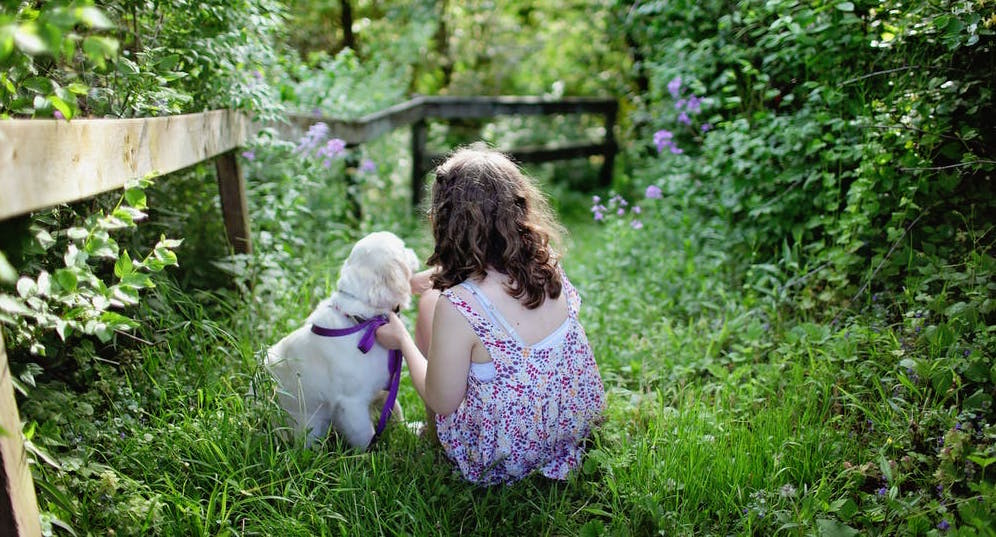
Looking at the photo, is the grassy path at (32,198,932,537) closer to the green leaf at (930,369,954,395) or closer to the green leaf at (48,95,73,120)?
the green leaf at (930,369,954,395)

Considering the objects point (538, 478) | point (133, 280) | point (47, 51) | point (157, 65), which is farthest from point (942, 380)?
point (157, 65)

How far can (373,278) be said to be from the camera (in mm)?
2408

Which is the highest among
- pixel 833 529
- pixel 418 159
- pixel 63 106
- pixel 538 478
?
pixel 63 106

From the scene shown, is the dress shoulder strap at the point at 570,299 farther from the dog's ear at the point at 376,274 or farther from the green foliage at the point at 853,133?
the green foliage at the point at 853,133

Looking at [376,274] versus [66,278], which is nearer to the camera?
[66,278]

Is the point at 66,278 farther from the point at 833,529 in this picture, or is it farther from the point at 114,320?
the point at 833,529

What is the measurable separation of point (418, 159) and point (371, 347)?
4005 mm

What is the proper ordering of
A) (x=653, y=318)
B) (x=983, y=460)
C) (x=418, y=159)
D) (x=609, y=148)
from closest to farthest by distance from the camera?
(x=983, y=460)
(x=653, y=318)
(x=418, y=159)
(x=609, y=148)

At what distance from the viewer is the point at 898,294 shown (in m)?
2.83

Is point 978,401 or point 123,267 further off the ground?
point 123,267

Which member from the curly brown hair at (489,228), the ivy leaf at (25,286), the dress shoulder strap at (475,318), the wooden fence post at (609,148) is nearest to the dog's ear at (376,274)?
the curly brown hair at (489,228)

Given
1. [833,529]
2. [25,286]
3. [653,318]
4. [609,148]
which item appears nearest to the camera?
[25,286]

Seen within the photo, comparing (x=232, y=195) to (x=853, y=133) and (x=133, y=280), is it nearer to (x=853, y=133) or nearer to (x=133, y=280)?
(x=133, y=280)

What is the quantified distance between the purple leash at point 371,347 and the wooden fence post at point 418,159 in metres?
3.73
